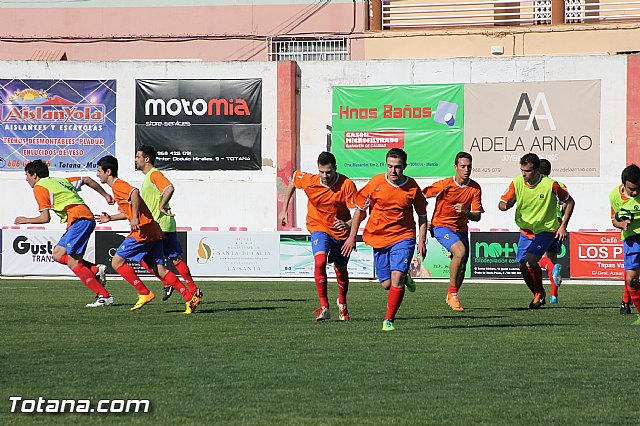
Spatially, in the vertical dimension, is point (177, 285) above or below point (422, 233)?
below

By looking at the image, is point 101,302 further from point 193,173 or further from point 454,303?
point 193,173

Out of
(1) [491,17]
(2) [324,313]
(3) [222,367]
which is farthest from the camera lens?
(1) [491,17]

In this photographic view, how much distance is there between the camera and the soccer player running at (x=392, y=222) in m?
12.6

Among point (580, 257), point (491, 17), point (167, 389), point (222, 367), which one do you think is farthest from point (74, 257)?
point (491, 17)

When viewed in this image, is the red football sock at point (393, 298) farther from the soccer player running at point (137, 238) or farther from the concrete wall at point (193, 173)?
the concrete wall at point (193, 173)

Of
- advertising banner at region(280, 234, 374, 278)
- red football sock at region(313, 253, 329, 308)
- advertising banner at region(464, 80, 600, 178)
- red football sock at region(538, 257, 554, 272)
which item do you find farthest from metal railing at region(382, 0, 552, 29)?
red football sock at region(313, 253, 329, 308)

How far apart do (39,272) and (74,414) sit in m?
21.8

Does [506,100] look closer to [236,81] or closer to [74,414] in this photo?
[236,81]

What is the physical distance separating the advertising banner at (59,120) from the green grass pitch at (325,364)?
20707 mm

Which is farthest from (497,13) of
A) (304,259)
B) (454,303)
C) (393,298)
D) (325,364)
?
(325,364)

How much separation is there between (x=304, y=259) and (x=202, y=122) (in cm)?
987

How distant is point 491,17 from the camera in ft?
122

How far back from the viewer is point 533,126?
34.8 metres

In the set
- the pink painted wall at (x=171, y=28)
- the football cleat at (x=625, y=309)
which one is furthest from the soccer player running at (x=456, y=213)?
the pink painted wall at (x=171, y=28)
